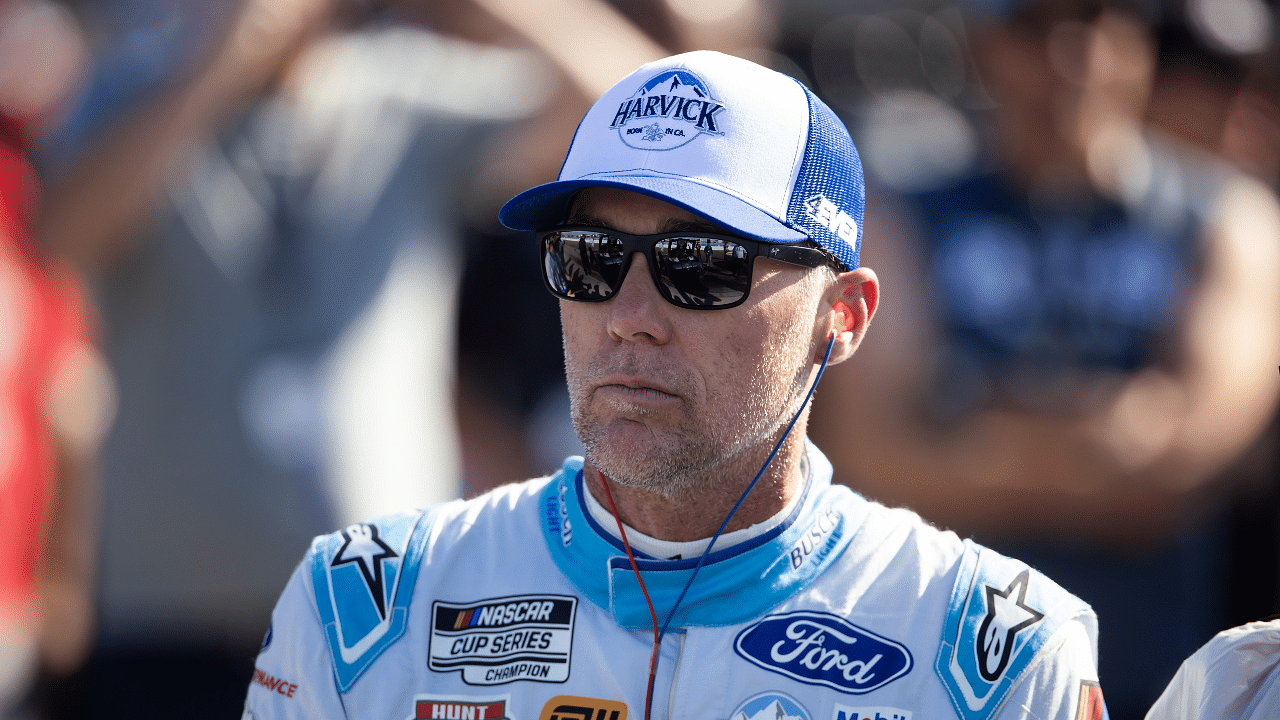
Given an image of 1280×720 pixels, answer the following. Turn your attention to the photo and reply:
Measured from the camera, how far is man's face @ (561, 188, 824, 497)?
179 centimetres

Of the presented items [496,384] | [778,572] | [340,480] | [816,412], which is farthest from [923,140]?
[778,572]

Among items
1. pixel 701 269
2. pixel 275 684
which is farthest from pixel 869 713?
pixel 275 684

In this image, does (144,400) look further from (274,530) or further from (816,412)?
(816,412)

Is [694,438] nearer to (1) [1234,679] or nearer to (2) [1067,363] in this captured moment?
(1) [1234,679]

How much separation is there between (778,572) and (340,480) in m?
2.00

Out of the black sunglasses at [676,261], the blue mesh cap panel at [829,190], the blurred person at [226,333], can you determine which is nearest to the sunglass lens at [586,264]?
the black sunglasses at [676,261]

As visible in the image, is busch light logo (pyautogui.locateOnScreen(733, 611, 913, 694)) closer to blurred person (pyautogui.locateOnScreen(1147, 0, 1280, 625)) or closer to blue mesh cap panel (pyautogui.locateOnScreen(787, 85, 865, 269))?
blue mesh cap panel (pyautogui.locateOnScreen(787, 85, 865, 269))

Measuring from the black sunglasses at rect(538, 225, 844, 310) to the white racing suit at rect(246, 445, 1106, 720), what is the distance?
1.23 feet

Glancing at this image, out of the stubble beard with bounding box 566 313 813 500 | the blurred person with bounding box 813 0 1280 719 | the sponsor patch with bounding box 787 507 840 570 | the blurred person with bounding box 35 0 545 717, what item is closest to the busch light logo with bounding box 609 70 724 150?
the stubble beard with bounding box 566 313 813 500

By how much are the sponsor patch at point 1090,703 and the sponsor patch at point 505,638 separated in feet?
2.41

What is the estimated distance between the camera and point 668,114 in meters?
1.84

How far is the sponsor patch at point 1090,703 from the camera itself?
5.80 ft

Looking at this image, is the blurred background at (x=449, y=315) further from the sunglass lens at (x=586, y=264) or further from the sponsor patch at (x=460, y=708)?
the sunglass lens at (x=586, y=264)

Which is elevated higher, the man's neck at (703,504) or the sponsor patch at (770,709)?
the man's neck at (703,504)
